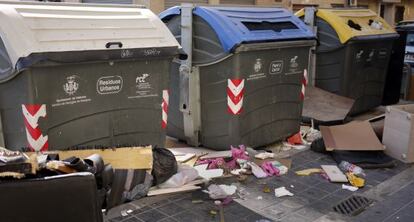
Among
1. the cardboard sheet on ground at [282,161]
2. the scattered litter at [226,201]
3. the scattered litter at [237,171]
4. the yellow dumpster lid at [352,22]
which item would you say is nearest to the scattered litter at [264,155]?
the cardboard sheet on ground at [282,161]

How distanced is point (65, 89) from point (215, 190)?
1610 mm

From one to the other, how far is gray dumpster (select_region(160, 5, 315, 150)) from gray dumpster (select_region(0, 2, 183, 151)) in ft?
2.48

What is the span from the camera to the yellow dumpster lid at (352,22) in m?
6.48

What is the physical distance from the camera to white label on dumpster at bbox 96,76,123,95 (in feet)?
12.4

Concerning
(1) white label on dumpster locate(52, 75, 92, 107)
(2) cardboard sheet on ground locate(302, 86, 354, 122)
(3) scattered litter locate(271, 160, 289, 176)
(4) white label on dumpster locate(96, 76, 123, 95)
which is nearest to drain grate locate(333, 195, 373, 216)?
(3) scattered litter locate(271, 160, 289, 176)

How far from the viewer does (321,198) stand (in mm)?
4082

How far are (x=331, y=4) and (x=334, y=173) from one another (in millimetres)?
11601

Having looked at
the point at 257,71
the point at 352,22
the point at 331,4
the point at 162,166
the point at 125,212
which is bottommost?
the point at 125,212

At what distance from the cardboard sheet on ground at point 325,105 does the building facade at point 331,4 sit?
4.39m

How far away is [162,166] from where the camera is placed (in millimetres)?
4062

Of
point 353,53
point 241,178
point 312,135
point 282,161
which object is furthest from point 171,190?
point 353,53

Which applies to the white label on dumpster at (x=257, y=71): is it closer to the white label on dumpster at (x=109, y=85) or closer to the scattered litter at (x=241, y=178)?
the scattered litter at (x=241, y=178)

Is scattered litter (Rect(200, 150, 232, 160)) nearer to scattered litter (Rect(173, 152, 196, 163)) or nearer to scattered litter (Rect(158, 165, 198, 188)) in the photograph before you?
scattered litter (Rect(173, 152, 196, 163))

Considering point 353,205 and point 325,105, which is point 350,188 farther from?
point 325,105
